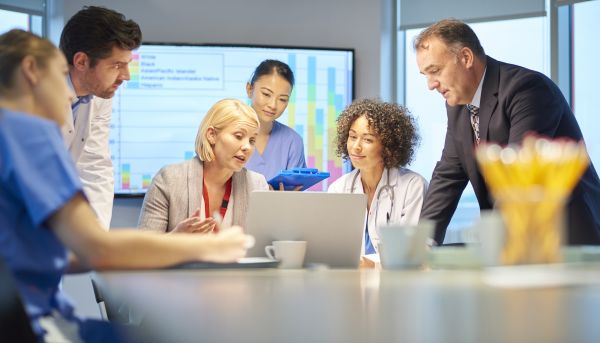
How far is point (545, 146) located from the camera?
1426 millimetres

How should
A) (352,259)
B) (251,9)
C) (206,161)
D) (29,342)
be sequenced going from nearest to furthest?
(29,342) → (352,259) → (206,161) → (251,9)

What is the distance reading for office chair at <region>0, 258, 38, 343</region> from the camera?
2.75 feet

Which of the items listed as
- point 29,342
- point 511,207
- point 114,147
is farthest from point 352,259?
point 114,147

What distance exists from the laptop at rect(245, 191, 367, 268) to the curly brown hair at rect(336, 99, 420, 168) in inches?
57.2

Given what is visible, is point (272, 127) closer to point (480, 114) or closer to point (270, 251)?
point (480, 114)

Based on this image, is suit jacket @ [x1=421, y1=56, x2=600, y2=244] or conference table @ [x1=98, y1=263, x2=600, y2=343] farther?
suit jacket @ [x1=421, y1=56, x2=600, y2=244]

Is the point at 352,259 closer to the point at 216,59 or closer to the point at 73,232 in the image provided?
the point at 73,232

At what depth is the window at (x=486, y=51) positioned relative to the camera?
509cm

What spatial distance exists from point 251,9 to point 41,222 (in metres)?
4.18

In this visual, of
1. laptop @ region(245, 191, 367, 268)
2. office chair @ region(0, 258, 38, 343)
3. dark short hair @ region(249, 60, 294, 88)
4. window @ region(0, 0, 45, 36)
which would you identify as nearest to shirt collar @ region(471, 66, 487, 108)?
laptop @ region(245, 191, 367, 268)

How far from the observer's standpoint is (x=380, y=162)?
367 centimetres

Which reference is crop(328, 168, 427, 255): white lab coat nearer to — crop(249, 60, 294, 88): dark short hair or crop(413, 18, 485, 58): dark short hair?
crop(413, 18, 485, 58): dark short hair

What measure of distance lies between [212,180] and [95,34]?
28.9 inches

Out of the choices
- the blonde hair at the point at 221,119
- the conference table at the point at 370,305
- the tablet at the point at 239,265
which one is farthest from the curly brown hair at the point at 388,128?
the conference table at the point at 370,305
